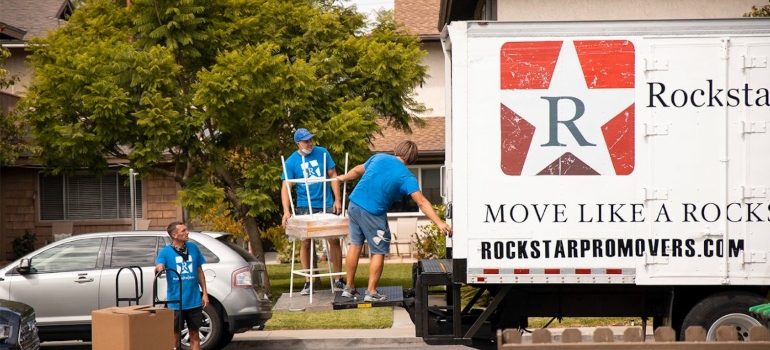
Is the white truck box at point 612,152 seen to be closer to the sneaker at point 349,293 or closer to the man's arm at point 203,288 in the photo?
the sneaker at point 349,293

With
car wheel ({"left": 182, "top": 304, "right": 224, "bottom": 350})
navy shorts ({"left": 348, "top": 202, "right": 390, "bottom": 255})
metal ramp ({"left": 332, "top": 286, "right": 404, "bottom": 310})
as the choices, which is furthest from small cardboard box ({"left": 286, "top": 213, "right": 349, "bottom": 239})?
car wheel ({"left": 182, "top": 304, "right": 224, "bottom": 350})

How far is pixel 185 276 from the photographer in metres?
9.94

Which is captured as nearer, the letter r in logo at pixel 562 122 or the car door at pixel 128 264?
the letter r in logo at pixel 562 122

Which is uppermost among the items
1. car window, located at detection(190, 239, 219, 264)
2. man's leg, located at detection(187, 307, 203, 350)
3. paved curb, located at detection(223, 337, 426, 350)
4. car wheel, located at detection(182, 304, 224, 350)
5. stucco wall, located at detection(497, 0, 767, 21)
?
stucco wall, located at detection(497, 0, 767, 21)

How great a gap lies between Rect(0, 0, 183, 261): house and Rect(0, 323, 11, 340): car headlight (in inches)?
751

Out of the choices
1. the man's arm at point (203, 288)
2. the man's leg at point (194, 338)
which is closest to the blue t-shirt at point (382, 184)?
the man's arm at point (203, 288)

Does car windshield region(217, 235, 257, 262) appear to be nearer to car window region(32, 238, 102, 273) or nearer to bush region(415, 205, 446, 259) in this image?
car window region(32, 238, 102, 273)

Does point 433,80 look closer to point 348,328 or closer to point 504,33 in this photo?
point 348,328

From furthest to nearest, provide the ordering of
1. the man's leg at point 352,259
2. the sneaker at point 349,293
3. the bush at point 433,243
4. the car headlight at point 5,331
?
the bush at point 433,243 → the sneaker at point 349,293 → the man's leg at point 352,259 → the car headlight at point 5,331

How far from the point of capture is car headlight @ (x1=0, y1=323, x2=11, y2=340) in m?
9.53

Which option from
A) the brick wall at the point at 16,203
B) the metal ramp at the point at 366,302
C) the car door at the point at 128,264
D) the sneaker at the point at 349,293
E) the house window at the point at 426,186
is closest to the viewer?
the metal ramp at the point at 366,302

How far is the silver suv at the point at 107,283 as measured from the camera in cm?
1198

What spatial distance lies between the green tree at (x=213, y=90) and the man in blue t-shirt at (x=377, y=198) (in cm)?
707

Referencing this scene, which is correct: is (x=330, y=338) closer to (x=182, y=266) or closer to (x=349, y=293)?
(x=349, y=293)
